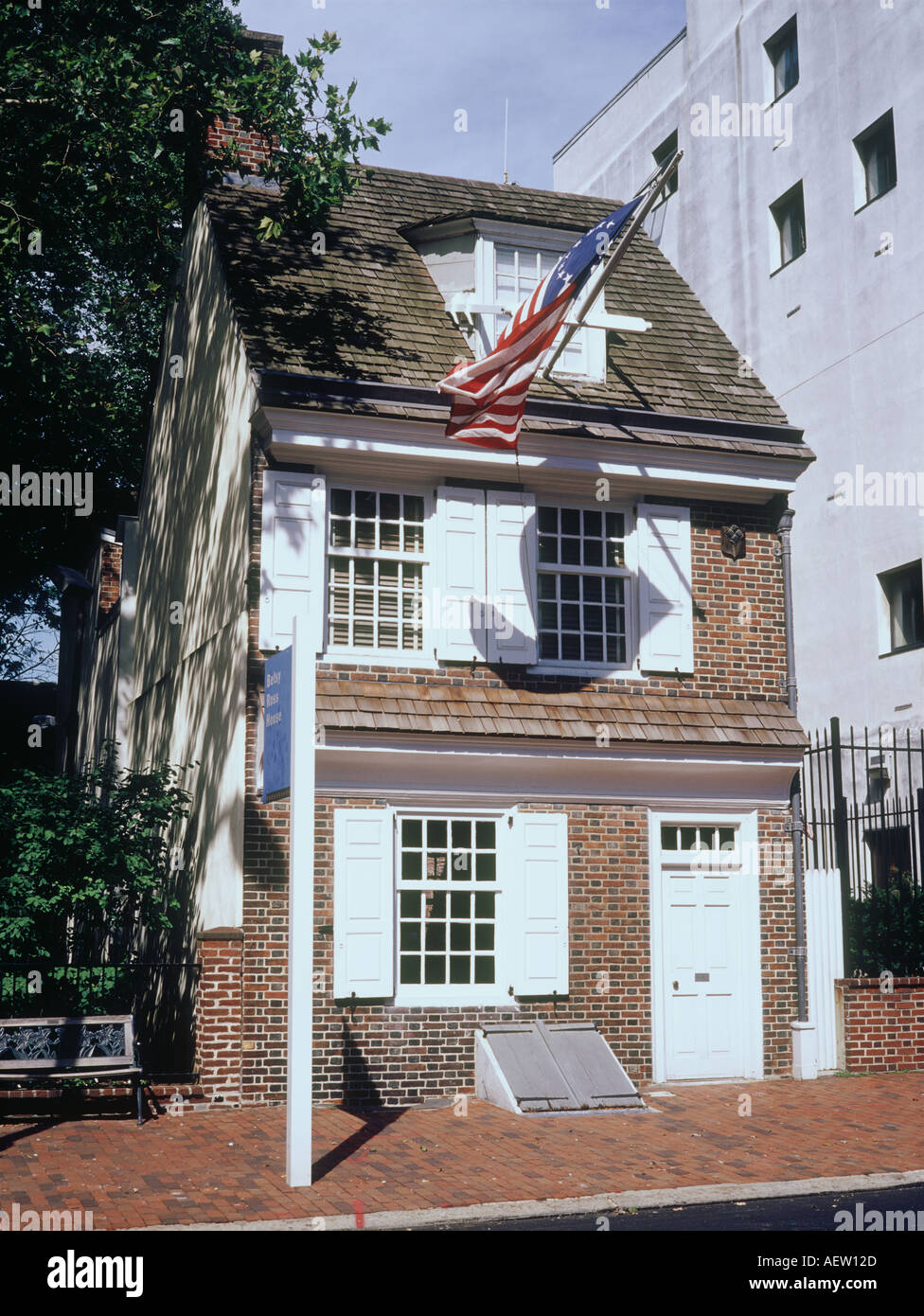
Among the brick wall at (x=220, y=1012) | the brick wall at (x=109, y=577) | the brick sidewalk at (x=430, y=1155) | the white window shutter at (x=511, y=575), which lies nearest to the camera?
the brick sidewalk at (x=430, y=1155)

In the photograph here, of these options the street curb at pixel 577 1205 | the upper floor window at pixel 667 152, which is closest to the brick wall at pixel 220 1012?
the street curb at pixel 577 1205

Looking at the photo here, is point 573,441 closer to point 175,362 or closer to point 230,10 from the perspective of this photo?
point 175,362

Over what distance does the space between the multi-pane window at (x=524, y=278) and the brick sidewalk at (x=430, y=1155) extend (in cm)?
791

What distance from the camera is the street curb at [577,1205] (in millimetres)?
8125

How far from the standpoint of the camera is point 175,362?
18.5 m

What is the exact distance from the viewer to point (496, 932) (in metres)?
13.5

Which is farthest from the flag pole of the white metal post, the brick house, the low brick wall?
the low brick wall

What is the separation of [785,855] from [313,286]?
798 centimetres

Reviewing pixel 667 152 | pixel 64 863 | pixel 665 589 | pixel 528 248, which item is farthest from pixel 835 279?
pixel 64 863

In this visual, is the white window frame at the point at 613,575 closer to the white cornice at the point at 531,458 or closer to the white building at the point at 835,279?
the white cornice at the point at 531,458

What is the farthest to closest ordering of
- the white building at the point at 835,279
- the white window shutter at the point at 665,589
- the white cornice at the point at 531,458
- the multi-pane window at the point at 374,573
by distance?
the white building at the point at 835,279
the white window shutter at the point at 665,589
the multi-pane window at the point at 374,573
the white cornice at the point at 531,458
